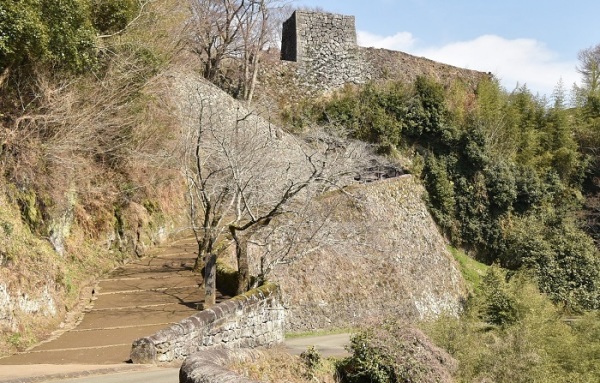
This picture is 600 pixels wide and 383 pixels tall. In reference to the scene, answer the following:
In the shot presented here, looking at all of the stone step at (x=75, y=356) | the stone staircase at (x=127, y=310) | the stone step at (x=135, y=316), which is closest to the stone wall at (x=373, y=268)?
the stone staircase at (x=127, y=310)

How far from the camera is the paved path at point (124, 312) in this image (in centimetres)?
895

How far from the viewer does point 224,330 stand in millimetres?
→ 9969

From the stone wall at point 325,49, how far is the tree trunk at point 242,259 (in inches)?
802

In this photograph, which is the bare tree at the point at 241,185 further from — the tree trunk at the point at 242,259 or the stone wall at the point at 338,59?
the stone wall at the point at 338,59

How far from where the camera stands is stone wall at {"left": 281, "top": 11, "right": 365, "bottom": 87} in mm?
31484

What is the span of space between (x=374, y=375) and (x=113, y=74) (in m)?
9.27

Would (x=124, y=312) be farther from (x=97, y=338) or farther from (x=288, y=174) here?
(x=288, y=174)

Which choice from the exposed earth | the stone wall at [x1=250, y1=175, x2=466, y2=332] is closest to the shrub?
the exposed earth

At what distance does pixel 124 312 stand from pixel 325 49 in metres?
23.1

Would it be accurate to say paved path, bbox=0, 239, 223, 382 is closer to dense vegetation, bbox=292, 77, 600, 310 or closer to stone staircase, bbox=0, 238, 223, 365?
stone staircase, bbox=0, 238, 223, 365

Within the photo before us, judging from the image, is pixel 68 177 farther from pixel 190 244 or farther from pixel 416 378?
pixel 416 378

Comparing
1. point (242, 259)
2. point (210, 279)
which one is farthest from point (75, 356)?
point (242, 259)

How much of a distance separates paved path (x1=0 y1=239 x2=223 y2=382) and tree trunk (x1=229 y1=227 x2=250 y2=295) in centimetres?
109

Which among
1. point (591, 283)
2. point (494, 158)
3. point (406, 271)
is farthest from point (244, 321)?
point (494, 158)
